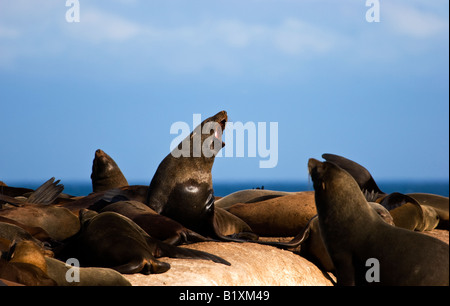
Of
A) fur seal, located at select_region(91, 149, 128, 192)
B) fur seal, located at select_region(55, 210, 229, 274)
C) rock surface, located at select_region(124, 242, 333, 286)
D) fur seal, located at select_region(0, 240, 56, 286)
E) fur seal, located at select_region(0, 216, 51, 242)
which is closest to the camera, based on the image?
fur seal, located at select_region(0, 240, 56, 286)

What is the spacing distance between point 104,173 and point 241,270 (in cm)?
561

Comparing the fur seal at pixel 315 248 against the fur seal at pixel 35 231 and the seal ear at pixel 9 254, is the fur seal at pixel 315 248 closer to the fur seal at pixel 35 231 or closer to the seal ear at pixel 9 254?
the fur seal at pixel 35 231

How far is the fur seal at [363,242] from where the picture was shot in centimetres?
460

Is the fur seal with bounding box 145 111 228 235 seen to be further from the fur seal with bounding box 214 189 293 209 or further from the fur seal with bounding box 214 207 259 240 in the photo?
the fur seal with bounding box 214 189 293 209

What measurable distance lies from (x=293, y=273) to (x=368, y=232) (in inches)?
57.6

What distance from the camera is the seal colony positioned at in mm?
4781

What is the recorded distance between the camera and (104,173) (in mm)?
10859

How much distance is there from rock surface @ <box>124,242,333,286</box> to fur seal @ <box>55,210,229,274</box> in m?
0.10

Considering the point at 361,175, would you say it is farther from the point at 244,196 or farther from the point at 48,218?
the point at 48,218

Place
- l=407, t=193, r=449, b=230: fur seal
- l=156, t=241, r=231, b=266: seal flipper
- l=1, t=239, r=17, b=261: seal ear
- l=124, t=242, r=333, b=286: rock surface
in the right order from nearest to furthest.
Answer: l=1, t=239, r=17, b=261: seal ear, l=124, t=242, r=333, b=286: rock surface, l=156, t=241, r=231, b=266: seal flipper, l=407, t=193, r=449, b=230: fur seal

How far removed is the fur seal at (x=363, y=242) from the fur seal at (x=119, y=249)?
3.68 ft

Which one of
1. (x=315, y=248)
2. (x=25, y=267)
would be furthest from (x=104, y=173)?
(x=25, y=267)

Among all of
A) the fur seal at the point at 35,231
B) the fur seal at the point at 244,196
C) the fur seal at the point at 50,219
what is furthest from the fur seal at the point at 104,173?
the fur seal at the point at 35,231

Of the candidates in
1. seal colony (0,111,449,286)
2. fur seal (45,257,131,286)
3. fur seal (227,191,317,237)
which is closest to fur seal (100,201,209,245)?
seal colony (0,111,449,286)
